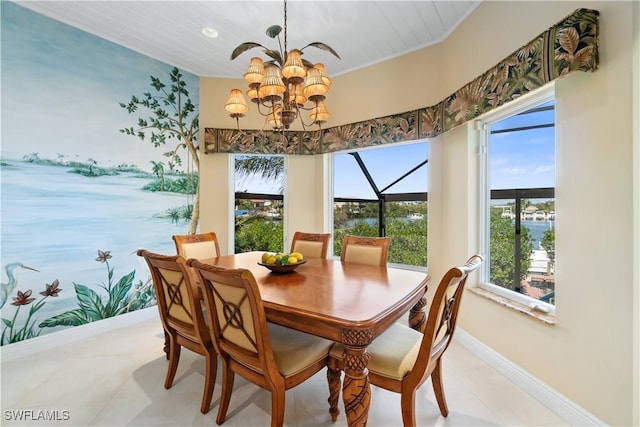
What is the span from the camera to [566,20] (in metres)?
1.50

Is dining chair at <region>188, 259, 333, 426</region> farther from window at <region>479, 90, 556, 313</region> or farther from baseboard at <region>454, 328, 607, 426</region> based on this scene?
window at <region>479, 90, 556, 313</region>

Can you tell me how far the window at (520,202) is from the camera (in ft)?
6.27

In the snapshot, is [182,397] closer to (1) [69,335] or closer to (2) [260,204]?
(1) [69,335]

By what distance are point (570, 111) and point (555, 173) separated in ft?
1.21

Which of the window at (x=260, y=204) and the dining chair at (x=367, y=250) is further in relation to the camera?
the window at (x=260, y=204)

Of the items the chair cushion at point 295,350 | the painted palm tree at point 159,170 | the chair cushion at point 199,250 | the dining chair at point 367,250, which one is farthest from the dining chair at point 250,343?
the painted palm tree at point 159,170

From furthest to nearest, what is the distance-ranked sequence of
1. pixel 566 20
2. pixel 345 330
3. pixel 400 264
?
pixel 400 264, pixel 566 20, pixel 345 330

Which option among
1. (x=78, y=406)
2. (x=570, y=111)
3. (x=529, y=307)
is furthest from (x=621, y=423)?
(x=78, y=406)

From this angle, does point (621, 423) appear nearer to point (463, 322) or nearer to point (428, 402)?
point (428, 402)

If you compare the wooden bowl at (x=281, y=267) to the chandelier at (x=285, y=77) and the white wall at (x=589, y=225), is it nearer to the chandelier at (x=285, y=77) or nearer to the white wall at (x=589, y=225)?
the chandelier at (x=285, y=77)

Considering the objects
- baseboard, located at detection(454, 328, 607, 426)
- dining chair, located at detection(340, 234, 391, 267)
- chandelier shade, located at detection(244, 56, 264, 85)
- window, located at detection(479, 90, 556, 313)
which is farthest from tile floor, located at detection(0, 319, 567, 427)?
chandelier shade, located at detection(244, 56, 264, 85)

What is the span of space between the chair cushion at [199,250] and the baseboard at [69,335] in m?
1.19

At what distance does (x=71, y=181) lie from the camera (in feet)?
8.68

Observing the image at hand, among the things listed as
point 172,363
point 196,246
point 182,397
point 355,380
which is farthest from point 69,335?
point 355,380
